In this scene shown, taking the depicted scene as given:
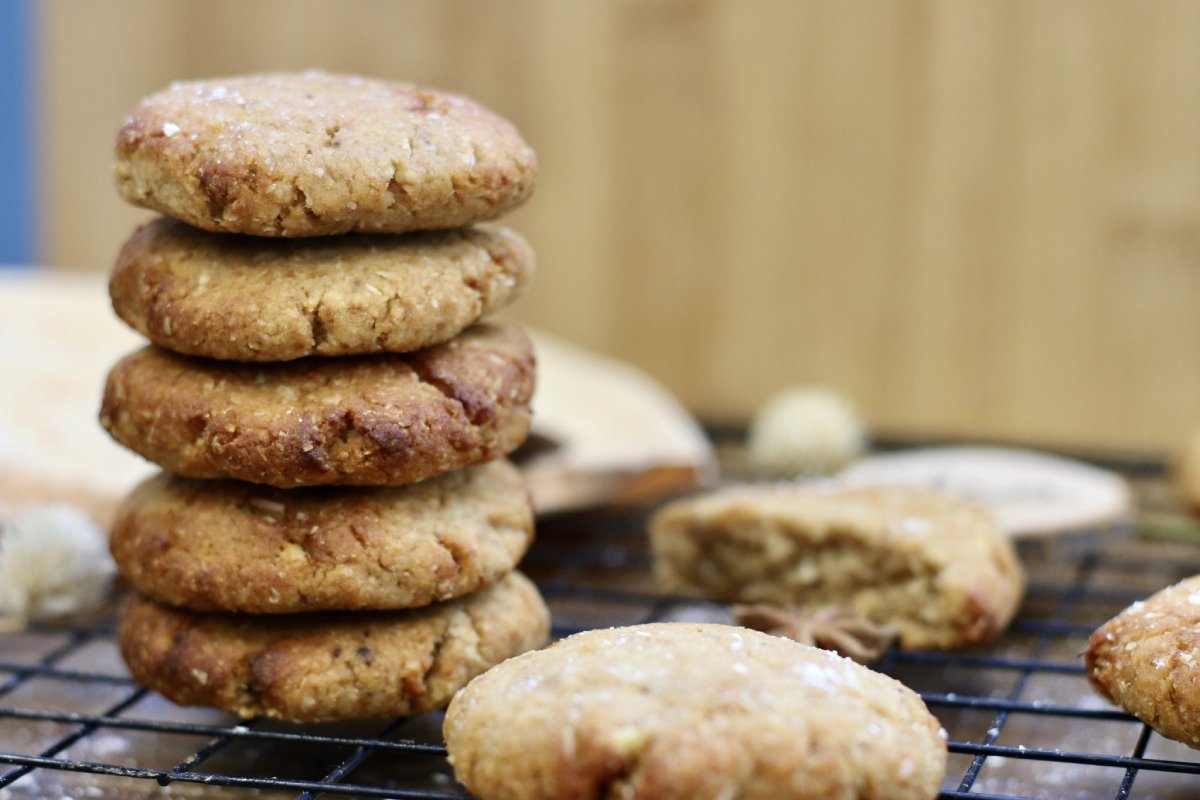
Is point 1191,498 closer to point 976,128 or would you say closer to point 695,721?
point 976,128

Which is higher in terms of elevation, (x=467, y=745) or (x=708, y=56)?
(x=708, y=56)

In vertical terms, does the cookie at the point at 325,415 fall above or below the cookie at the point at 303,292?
below

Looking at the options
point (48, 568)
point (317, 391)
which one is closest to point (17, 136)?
point (48, 568)

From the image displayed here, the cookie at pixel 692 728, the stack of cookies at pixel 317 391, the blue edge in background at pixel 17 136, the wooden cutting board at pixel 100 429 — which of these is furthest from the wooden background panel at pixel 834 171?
the cookie at pixel 692 728

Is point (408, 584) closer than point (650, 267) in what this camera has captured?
Yes

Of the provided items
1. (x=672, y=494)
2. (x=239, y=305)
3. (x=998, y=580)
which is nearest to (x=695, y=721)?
(x=239, y=305)

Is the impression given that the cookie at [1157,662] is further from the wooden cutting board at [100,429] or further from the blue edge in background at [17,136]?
the blue edge in background at [17,136]
